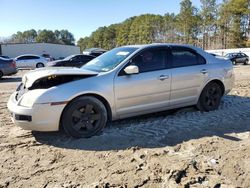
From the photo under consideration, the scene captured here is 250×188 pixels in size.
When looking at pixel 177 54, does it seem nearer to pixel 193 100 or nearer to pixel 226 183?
pixel 193 100

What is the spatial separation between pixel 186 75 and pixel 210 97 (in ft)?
3.14

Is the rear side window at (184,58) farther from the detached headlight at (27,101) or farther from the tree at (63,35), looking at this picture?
the tree at (63,35)

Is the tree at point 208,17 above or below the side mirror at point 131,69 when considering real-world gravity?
above

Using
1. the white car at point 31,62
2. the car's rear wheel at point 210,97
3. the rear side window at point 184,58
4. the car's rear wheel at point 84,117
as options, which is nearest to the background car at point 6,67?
the white car at point 31,62

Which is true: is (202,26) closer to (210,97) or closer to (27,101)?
(210,97)

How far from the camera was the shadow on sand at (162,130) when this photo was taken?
4.91 meters

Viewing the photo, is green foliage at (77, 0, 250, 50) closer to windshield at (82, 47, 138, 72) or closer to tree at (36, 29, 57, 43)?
tree at (36, 29, 57, 43)

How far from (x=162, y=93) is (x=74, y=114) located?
179 centimetres

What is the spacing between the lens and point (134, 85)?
555 centimetres

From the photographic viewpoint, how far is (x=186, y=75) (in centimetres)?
627

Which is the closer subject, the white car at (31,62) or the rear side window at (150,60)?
the rear side window at (150,60)

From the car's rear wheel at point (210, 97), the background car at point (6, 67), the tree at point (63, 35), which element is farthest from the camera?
the tree at point (63, 35)

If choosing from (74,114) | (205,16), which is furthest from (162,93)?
(205,16)

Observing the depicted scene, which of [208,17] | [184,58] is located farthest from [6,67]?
[208,17]
